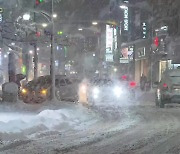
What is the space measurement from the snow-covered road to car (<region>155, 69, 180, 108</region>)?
11.2 feet

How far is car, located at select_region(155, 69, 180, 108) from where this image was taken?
18.7m

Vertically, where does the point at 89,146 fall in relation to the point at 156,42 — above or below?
below

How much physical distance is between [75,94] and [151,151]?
588 inches

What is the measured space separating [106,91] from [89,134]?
14941mm

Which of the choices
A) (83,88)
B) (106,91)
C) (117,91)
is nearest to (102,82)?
(106,91)

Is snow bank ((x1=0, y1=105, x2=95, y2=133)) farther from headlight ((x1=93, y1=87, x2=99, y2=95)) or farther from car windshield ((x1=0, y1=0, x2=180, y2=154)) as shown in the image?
headlight ((x1=93, y1=87, x2=99, y2=95))

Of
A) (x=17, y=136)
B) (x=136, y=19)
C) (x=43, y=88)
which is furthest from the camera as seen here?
(x=136, y=19)

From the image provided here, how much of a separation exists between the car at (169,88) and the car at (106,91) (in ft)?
19.4

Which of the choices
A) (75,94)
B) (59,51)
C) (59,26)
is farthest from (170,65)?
(59,51)

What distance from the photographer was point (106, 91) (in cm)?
2592

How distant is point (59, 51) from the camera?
80250mm

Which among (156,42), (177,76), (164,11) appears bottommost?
(177,76)

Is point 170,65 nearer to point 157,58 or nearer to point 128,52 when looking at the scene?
point 157,58

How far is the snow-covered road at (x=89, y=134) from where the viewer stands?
29.0 feet
